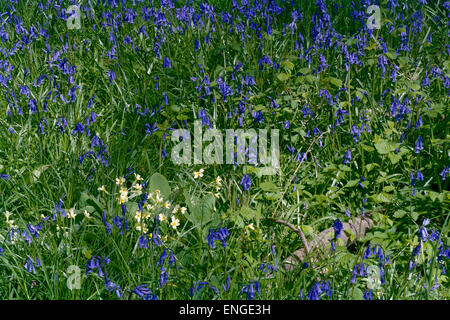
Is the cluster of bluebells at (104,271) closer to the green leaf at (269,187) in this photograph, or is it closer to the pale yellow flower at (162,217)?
the pale yellow flower at (162,217)

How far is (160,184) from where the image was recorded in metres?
2.88

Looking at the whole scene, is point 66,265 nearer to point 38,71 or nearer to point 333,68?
point 38,71

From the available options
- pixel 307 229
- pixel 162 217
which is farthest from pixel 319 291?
pixel 162 217

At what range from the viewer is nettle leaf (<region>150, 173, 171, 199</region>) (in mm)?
2875

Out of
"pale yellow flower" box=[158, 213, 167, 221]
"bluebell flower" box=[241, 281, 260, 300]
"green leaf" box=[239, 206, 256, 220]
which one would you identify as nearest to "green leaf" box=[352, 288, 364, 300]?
"bluebell flower" box=[241, 281, 260, 300]

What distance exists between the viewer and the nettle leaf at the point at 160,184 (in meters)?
2.88

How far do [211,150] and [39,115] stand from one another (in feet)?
3.42

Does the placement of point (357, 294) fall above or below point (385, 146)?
below

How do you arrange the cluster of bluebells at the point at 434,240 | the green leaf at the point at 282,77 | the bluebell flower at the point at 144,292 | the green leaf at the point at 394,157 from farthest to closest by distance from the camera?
the green leaf at the point at 282,77 < the green leaf at the point at 394,157 < the cluster of bluebells at the point at 434,240 < the bluebell flower at the point at 144,292

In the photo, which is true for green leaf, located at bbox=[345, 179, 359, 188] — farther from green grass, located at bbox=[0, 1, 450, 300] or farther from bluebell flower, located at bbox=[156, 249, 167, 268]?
bluebell flower, located at bbox=[156, 249, 167, 268]

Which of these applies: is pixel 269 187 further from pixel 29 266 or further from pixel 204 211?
pixel 29 266

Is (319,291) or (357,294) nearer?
(319,291)

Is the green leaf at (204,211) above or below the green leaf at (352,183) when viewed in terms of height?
below

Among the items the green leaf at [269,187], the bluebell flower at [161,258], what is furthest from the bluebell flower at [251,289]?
the green leaf at [269,187]
